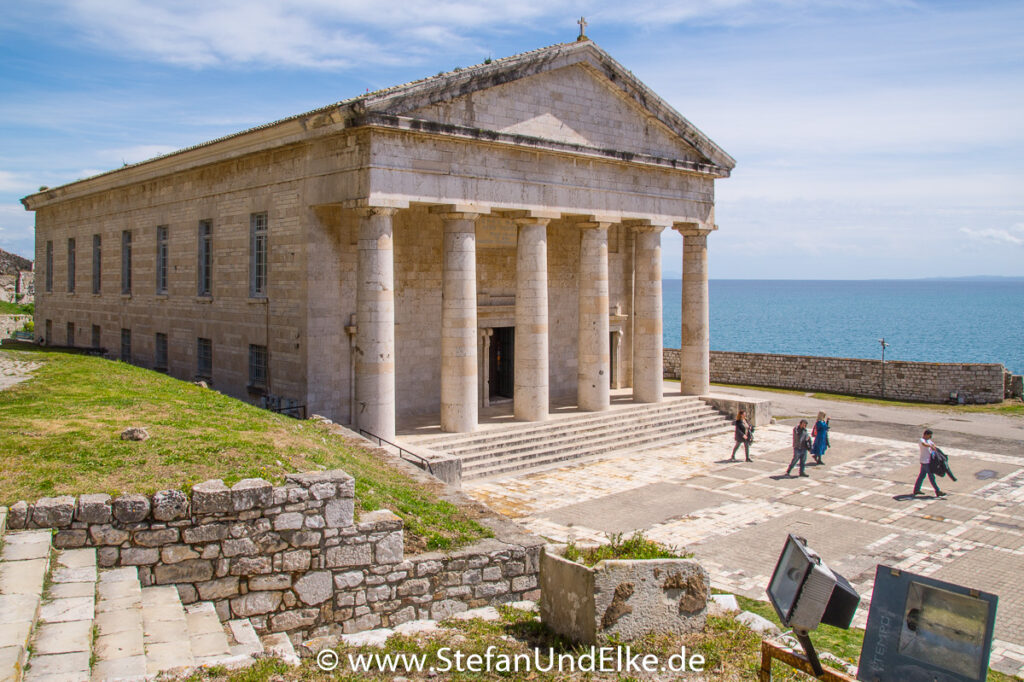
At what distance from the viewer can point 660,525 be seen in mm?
16938

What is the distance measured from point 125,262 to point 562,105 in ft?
58.3

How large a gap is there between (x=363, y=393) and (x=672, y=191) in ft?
41.5

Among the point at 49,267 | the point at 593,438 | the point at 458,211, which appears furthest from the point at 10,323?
the point at 593,438

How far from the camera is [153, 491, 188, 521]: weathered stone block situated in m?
8.87

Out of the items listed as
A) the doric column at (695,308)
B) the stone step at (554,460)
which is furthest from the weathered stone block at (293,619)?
the doric column at (695,308)

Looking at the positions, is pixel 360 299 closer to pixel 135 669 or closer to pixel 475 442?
pixel 475 442

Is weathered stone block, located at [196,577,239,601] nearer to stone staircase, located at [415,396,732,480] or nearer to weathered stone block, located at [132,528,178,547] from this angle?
weathered stone block, located at [132,528,178,547]

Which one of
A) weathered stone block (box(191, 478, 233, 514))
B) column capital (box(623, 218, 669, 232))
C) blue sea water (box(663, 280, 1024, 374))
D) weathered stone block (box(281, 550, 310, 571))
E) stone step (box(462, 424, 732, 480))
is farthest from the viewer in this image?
blue sea water (box(663, 280, 1024, 374))

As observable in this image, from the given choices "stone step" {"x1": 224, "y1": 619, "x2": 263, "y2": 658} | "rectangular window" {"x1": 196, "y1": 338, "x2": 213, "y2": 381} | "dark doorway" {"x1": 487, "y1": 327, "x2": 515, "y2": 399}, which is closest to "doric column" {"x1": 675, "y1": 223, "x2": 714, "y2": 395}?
"dark doorway" {"x1": 487, "y1": 327, "x2": 515, "y2": 399}

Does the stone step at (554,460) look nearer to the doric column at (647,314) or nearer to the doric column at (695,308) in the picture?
the doric column at (647,314)

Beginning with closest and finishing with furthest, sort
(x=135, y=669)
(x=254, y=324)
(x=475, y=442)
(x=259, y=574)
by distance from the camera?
(x=135, y=669)
(x=259, y=574)
(x=475, y=442)
(x=254, y=324)

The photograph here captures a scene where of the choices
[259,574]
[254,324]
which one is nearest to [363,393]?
[254,324]

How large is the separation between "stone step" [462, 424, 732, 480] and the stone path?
9981 mm

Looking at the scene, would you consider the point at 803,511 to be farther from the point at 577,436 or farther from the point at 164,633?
the point at 164,633
